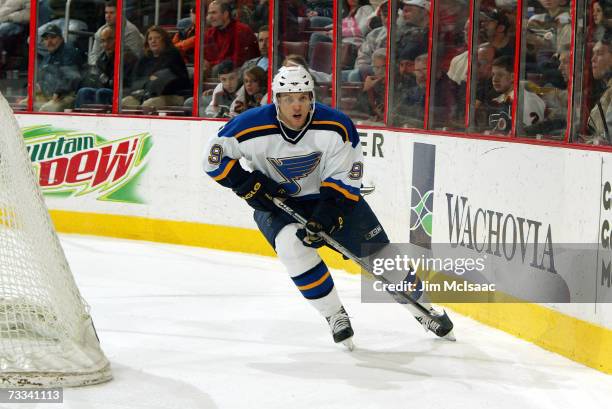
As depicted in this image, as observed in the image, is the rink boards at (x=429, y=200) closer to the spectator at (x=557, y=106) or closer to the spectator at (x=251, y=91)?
the spectator at (x=557, y=106)

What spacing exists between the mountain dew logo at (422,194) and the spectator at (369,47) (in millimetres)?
853

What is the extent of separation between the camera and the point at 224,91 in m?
7.64

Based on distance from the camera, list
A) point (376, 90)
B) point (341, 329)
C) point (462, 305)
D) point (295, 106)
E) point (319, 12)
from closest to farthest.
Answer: point (295, 106) → point (341, 329) → point (462, 305) → point (376, 90) → point (319, 12)

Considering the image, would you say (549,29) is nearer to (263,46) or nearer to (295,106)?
(295,106)

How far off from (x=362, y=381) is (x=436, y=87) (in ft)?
7.83

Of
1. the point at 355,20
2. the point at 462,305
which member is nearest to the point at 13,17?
the point at 355,20

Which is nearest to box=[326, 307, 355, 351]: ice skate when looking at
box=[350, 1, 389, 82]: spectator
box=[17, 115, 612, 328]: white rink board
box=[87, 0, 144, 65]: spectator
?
box=[17, 115, 612, 328]: white rink board

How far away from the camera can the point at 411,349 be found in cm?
469

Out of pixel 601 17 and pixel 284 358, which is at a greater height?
pixel 601 17

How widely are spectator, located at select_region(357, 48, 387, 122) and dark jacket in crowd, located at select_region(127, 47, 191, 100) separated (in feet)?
→ 4.79

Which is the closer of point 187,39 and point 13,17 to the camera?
point 187,39

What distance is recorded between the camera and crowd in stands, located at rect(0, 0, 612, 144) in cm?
477

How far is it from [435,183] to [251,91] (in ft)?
6.72

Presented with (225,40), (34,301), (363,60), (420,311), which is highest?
(225,40)
